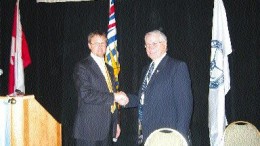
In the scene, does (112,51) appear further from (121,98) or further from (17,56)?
(17,56)

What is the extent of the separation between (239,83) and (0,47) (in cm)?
430

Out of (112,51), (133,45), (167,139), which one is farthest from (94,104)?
(133,45)

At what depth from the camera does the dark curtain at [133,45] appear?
471 cm

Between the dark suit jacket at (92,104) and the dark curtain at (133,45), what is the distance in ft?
6.13

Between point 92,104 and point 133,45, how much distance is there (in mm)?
2089

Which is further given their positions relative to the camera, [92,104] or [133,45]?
[133,45]

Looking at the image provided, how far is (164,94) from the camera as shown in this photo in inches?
118

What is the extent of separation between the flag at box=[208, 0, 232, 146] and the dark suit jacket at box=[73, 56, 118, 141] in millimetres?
1888

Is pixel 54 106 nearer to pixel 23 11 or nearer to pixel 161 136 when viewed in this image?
pixel 23 11

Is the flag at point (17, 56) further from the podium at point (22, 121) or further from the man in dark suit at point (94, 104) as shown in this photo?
the podium at point (22, 121)

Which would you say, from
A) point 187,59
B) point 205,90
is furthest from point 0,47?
point 205,90

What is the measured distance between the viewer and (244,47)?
185 inches

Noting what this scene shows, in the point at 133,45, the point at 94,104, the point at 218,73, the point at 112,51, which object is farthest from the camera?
the point at 133,45

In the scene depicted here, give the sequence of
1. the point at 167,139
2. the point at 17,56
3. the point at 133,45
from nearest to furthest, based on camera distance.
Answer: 1. the point at 167,139
2. the point at 17,56
3. the point at 133,45
